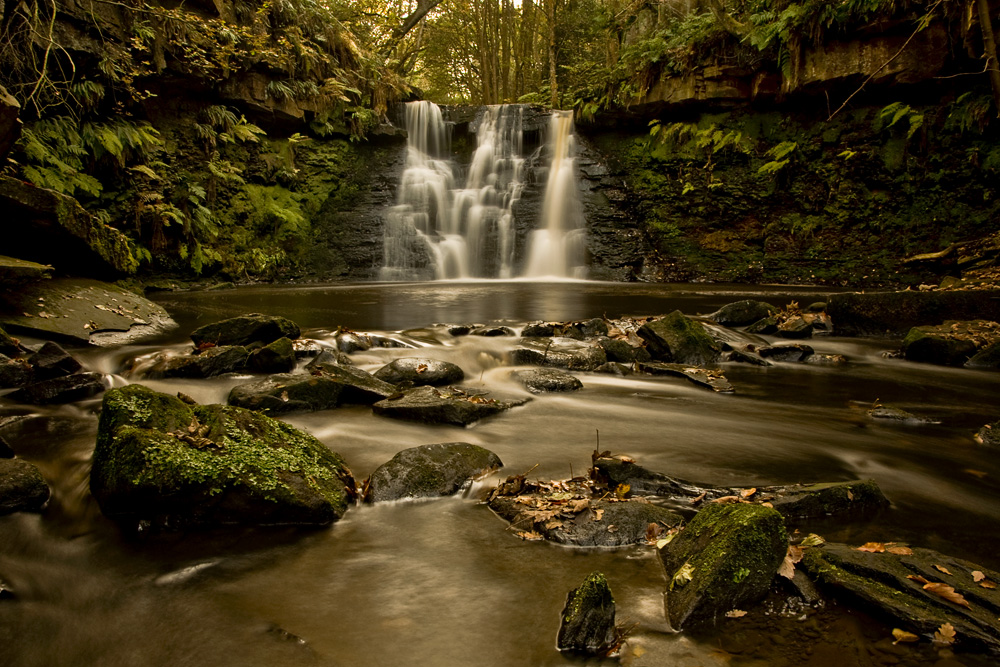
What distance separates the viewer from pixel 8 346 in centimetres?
564

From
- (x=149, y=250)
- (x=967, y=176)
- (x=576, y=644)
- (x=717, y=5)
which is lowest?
(x=576, y=644)

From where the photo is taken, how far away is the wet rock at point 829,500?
3.00m

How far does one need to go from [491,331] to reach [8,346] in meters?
5.34

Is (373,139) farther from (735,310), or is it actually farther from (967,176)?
(967,176)

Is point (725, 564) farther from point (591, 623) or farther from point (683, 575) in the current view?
point (591, 623)

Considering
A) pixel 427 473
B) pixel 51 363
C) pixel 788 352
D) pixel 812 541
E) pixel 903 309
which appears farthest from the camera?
pixel 903 309

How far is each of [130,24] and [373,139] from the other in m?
7.04

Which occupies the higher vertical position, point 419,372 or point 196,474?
point 196,474

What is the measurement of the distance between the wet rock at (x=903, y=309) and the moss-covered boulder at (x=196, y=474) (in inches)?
336

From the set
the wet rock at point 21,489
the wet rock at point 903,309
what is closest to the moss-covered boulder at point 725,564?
the wet rock at point 21,489

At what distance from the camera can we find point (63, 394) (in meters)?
4.78

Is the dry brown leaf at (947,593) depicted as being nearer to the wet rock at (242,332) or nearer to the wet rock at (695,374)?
the wet rock at (695,374)

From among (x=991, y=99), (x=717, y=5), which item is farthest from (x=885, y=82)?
(x=717, y=5)

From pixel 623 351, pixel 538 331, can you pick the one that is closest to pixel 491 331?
pixel 538 331
